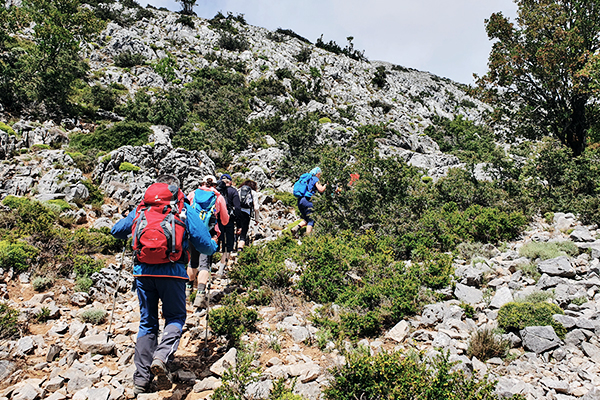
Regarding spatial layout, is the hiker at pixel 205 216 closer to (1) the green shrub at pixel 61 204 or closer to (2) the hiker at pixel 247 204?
(2) the hiker at pixel 247 204

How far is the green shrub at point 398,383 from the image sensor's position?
272cm

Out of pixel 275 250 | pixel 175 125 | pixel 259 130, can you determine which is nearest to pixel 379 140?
pixel 259 130

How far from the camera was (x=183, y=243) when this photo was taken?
3334mm

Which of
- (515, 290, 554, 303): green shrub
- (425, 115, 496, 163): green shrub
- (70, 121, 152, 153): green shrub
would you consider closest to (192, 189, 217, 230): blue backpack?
(515, 290, 554, 303): green shrub

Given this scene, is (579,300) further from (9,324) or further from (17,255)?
(17,255)

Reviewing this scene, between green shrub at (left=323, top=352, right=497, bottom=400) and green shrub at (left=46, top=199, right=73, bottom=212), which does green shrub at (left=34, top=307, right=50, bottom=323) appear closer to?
green shrub at (left=323, top=352, right=497, bottom=400)

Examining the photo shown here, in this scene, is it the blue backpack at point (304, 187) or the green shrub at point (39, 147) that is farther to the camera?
the green shrub at point (39, 147)

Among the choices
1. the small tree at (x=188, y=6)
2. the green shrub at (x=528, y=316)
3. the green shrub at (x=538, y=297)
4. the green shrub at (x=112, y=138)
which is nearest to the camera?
the green shrub at (x=528, y=316)

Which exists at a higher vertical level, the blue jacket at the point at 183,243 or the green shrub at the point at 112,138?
the green shrub at the point at 112,138

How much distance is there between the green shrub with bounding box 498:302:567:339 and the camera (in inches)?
156

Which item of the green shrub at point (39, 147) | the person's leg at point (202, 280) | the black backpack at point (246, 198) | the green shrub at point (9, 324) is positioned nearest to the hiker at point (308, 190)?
the black backpack at point (246, 198)

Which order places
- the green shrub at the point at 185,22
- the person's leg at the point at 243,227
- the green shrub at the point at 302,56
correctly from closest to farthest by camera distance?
the person's leg at the point at 243,227, the green shrub at the point at 185,22, the green shrub at the point at 302,56

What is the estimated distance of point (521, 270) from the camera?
555cm

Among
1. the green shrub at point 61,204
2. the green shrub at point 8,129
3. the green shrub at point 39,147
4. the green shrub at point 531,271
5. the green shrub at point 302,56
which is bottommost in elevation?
the green shrub at point 531,271
